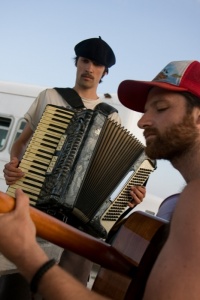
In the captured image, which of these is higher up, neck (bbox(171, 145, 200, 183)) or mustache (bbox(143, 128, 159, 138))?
mustache (bbox(143, 128, 159, 138))

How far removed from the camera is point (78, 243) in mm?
1113

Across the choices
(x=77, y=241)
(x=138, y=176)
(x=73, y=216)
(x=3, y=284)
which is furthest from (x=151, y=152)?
(x=3, y=284)

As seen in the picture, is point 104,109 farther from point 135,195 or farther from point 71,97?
point 135,195

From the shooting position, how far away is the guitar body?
1049 millimetres

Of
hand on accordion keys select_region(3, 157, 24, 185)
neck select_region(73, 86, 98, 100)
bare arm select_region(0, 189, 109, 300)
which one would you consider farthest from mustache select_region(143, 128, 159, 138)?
neck select_region(73, 86, 98, 100)

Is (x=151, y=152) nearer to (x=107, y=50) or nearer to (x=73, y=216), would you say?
(x=73, y=216)

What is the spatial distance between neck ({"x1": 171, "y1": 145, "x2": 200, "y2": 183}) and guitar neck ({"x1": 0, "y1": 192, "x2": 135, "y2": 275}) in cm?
35

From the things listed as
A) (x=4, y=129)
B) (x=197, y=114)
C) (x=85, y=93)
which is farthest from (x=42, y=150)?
(x=4, y=129)

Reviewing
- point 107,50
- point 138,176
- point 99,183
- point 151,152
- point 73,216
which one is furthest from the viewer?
point 107,50

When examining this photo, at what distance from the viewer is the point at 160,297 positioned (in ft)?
2.85

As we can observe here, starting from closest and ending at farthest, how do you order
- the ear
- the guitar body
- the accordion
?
the guitar body
the ear
the accordion

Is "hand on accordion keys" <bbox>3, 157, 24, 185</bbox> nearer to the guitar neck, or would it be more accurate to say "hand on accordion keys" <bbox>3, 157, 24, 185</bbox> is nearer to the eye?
the eye

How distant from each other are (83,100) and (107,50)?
40 cm

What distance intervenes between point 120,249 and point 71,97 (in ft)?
4.97
